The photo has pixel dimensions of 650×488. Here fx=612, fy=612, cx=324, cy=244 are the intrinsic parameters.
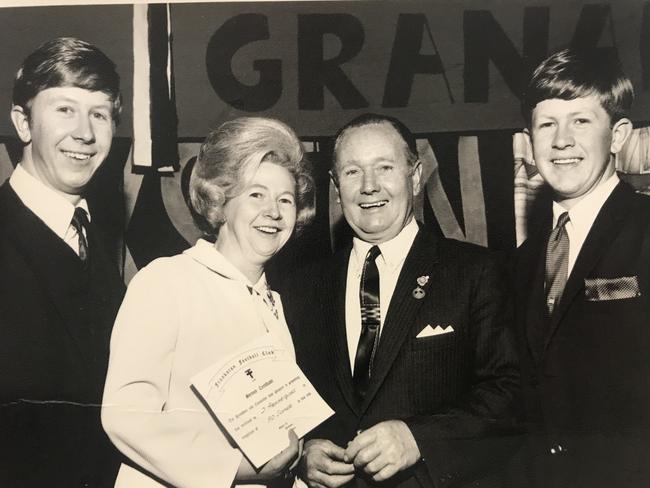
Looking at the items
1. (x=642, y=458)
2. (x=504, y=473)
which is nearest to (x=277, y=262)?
(x=504, y=473)

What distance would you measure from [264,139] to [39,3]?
76 centimetres

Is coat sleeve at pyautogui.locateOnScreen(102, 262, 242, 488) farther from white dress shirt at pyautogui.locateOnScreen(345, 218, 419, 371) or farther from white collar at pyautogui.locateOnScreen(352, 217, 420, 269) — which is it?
white collar at pyautogui.locateOnScreen(352, 217, 420, 269)

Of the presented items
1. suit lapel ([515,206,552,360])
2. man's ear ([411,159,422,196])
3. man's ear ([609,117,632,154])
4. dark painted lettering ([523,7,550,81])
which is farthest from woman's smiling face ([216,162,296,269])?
man's ear ([609,117,632,154])

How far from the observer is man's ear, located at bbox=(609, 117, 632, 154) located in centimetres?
169

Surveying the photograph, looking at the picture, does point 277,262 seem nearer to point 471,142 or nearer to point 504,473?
point 471,142

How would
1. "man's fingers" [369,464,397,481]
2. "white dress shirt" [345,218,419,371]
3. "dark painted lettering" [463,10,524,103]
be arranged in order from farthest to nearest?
1. "dark painted lettering" [463,10,524,103]
2. "white dress shirt" [345,218,419,371]
3. "man's fingers" [369,464,397,481]

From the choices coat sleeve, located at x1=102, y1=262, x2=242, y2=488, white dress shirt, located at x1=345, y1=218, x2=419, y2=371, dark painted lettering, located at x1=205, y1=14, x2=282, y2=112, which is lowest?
coat sleeve, located at x1=102, y1=262, x2=242, y2=488

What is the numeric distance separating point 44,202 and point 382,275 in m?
0.94

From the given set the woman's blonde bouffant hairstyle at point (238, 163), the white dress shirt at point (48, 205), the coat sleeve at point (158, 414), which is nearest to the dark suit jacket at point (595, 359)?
the woman's blonde bouffant hairstyle at point (238, 163)

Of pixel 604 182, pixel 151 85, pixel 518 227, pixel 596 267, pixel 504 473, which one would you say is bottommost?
pixel 504 473

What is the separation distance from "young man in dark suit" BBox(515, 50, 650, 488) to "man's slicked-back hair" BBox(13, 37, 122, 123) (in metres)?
1.16

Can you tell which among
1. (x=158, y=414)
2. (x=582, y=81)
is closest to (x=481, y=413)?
(x=158, y=414)

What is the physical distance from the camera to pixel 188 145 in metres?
1.69

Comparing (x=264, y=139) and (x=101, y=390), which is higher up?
(x=264, y=139)
